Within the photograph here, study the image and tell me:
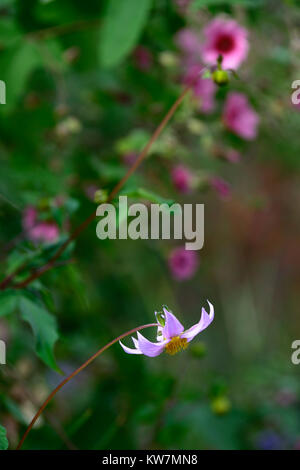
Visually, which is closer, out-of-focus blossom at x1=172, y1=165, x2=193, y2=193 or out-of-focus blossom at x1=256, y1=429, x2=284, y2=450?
out-of-focus blossom at x1=172, y1=165, x2=193, y2=193

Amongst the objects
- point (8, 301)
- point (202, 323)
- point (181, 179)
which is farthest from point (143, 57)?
point (202, 323)

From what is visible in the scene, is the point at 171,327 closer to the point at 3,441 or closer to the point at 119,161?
the point at 3,441

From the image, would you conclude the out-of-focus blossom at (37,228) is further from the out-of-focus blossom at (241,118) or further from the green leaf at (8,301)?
the out-of-focus blossom at (241,118)

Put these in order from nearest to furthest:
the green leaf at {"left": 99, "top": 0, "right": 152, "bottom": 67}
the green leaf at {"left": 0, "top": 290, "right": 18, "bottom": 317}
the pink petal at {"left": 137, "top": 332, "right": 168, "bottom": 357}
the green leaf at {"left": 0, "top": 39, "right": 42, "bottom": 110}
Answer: the pink petal at {"left": 137, "top": 332, "right": 168, "bottom": 357} < the green leaf at {"left": 0, "top": 290, "right": 18, "bottom": 317} < the green leaf at {"left": 99, "top": 0, "right": 152, "bottom": 67} < the green leaf at {"left": 0, "top": 39, "right": 42, "bottom": 110}

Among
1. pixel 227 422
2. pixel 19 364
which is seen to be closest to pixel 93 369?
pixel 19 364

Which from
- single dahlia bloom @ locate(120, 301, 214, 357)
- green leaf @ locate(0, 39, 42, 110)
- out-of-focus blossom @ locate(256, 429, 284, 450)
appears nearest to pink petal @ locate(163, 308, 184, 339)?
single dahlia bloom @ locate(120, 301, 214, 357)

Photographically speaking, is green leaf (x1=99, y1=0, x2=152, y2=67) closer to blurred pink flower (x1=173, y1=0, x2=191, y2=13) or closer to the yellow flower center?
blurred pink flower (x1=173, y1=0, x2=191, y2=13)

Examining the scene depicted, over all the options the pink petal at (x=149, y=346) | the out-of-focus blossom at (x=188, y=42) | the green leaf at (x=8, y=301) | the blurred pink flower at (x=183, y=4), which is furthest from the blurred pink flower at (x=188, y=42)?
the pink petal at (x=149, y=346)
